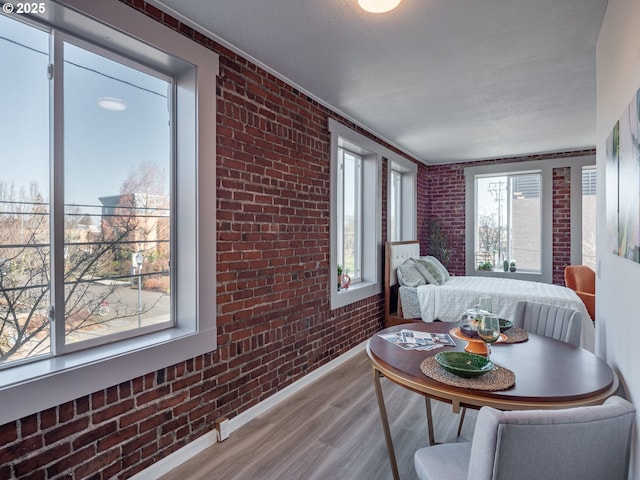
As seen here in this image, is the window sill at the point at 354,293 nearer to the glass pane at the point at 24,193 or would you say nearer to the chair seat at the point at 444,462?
the chair seat at the point at 444,462

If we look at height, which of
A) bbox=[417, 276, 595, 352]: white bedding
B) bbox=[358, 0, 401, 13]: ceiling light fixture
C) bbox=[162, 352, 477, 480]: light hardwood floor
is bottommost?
bbox=[162, 352, 477, 480]: light hardwood floor

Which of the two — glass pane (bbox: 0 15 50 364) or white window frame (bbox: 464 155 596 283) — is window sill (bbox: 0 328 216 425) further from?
white window frame (bbox: 464 155 596 283)

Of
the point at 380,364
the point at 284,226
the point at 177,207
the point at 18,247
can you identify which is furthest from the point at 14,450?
the point at 284,226

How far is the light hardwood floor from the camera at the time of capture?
6.77ft

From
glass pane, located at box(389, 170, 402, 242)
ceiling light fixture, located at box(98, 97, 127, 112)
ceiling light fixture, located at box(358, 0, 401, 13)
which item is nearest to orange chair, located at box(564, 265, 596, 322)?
glass pane, located at box(389, 170, 402, 242)

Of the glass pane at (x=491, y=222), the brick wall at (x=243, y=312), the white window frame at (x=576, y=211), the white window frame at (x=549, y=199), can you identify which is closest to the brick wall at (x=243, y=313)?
the brick wall at (x=243, y=312)

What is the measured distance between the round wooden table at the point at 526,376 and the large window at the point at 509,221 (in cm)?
434

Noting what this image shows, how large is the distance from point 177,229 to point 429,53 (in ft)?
6.79

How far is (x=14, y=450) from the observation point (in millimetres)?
1478

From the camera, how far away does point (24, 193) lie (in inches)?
64.9

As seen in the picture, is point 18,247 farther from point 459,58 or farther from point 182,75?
point 459,58

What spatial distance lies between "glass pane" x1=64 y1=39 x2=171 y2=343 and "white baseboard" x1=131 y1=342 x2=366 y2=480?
0.77m

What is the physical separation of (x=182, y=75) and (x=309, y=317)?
216 cm

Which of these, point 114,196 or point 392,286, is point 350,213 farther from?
point 114,196
